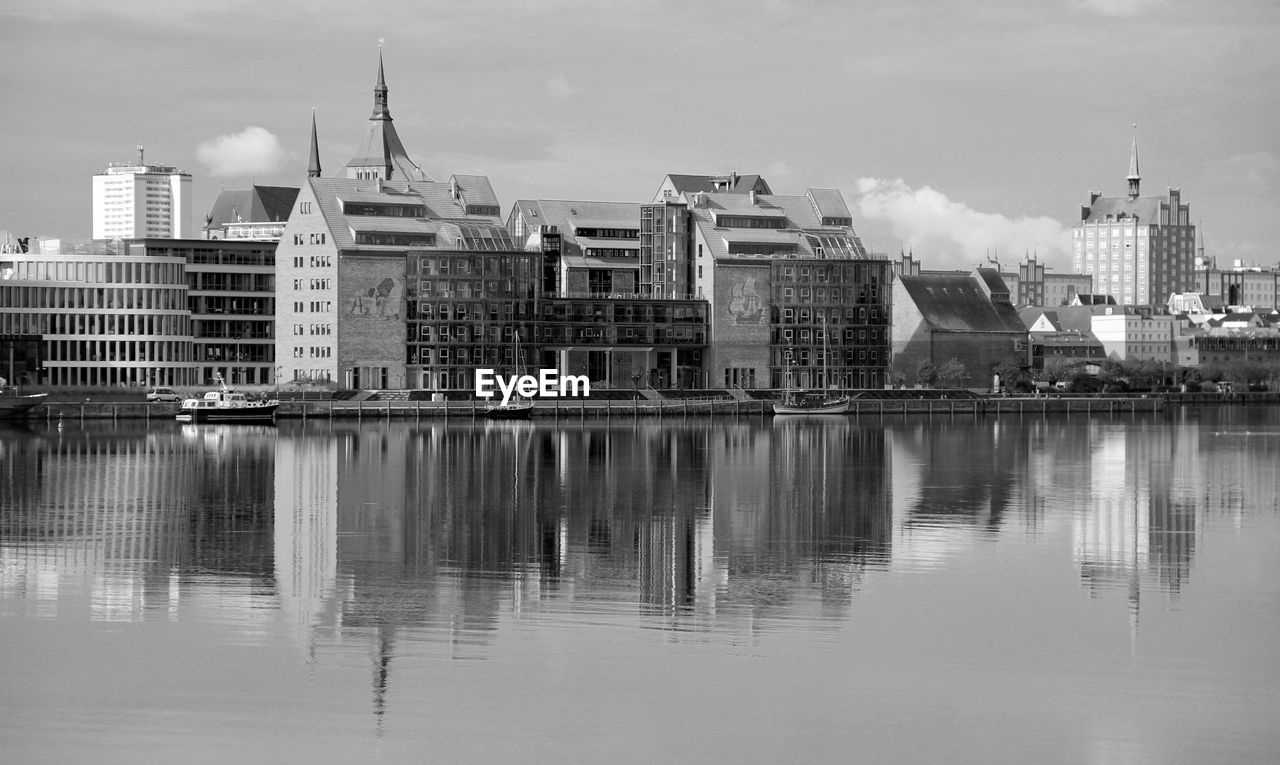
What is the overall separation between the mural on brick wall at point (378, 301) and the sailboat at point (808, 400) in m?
33.2

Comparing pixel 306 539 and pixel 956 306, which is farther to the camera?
pixel 956 306

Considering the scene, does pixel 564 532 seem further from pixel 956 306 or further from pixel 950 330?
pixel 956 306

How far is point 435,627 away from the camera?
1453 inches

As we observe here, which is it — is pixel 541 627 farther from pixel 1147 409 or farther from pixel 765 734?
pixel 1147 409

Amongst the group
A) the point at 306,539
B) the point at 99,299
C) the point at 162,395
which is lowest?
the point at 306,539

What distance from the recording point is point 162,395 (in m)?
144

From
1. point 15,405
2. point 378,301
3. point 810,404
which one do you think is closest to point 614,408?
point 810,404

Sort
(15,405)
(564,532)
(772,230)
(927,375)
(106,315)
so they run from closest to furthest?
(564,532), (15,405), (106,315), (772,230), (927,375)

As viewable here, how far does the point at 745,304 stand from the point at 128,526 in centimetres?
11125

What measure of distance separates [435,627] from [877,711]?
1071 cm

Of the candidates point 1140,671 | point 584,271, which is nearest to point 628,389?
point 584,271

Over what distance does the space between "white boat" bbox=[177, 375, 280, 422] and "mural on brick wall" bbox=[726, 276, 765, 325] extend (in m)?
45.8

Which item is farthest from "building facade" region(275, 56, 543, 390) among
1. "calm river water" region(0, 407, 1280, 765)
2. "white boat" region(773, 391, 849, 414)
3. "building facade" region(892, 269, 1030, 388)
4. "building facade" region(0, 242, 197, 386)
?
"calm river water" region(0, 407, 1280, 765)

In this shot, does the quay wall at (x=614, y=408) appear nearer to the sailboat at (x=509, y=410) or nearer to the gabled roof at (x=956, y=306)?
the sailboat at (x=509, y=410)
